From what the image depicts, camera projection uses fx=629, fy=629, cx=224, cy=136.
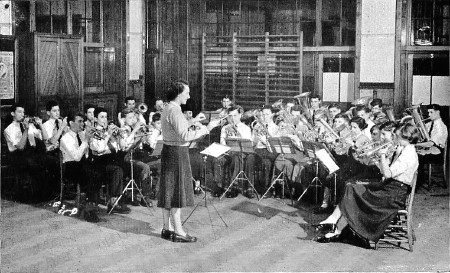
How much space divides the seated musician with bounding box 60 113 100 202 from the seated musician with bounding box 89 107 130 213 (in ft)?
0.42

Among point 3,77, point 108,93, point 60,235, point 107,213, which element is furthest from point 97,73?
point 60,235

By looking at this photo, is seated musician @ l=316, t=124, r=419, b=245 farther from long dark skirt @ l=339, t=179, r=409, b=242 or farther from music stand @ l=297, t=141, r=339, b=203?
music stand @ l=297, t=141, r=339, b=203

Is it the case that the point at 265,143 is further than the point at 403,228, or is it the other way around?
the point at 265,143

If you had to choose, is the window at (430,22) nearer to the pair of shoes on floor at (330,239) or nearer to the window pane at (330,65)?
the window pane at (330,65)

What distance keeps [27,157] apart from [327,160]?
4.55 meters

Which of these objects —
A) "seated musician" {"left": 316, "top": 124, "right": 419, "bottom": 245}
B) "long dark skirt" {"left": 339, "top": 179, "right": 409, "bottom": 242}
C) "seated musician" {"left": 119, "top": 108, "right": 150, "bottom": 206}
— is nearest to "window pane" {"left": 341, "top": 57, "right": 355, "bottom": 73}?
"seated musician" {"left": 119, "top": 108, "right": 150, "bottom": 206}

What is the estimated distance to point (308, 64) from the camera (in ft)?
42.4

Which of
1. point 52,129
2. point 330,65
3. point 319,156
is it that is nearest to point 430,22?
point 330,65

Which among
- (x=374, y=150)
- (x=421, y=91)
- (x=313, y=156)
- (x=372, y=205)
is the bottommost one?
(x=372, y=205)

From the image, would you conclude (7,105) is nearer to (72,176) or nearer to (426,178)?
(72,176)

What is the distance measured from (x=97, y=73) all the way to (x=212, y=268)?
7.20 m

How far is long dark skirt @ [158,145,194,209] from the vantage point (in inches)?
280

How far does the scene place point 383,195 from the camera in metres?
7.04

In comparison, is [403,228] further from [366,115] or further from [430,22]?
[430,22]
